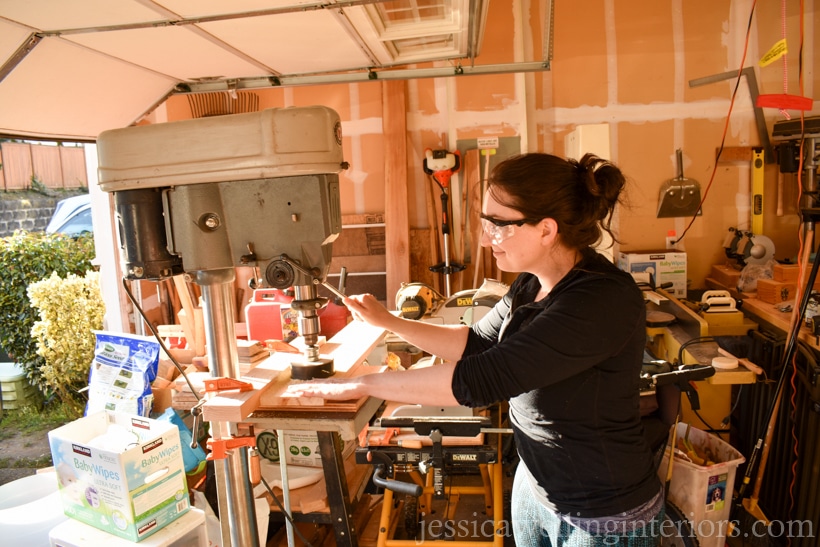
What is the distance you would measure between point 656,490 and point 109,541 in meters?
1.71

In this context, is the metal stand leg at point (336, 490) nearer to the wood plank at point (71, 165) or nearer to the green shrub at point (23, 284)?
the green shrub at point (23, 284)

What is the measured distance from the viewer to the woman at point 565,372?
1.10m

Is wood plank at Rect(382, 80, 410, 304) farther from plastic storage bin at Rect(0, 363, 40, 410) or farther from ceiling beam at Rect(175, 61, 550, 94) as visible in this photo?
plastic storage bin at Rect(0, 363, 40, 410)

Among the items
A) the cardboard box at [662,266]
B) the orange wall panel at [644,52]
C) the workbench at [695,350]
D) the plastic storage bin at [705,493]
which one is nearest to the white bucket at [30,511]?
the plastic storage bin at [705,493]

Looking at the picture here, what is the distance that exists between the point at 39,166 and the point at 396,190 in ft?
19.1

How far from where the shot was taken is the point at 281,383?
122 cm

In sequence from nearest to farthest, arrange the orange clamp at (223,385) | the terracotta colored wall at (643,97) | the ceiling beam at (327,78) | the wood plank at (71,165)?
the orange clamp at (223,385) < the ceiling beam at (327,78) < the terracotta colored wall at (643,97) < the wood plank at (71,165)

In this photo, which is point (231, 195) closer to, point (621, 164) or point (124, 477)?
point (124, 477)

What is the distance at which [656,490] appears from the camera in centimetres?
131

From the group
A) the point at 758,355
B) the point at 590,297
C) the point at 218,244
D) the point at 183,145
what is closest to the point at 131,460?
the point at 218,244

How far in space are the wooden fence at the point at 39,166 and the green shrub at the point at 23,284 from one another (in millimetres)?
2904

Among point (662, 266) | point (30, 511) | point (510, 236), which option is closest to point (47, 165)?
point (30, 511)

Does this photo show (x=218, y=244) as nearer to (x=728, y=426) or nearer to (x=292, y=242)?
(x=292, y=242)

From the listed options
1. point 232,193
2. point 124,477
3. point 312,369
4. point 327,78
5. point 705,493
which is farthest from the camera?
point 705,493
